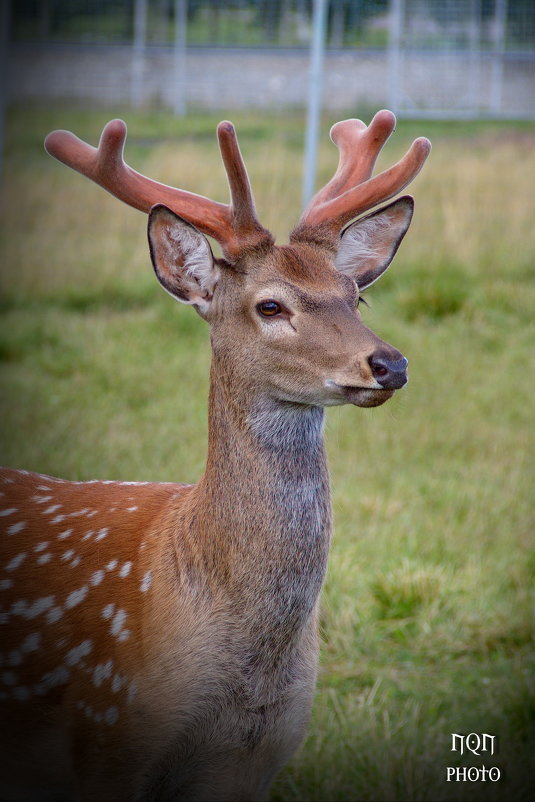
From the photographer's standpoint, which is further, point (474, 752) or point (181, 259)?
point (474, 752)

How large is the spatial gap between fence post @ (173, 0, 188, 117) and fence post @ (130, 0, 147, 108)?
46 cm


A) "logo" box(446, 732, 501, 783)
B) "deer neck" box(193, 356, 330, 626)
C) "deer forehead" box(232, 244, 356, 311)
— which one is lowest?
"logo" box(446, 732, 501, 783)

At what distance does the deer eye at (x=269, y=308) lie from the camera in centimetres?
271

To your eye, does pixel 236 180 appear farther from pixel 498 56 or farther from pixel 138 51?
pixel 138 51

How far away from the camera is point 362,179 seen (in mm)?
3197

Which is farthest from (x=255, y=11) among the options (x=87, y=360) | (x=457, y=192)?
(x=87, y=360)

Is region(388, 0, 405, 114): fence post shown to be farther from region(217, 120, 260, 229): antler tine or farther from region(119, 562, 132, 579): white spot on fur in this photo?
region(119, 562, 132, 579): white spot on fur

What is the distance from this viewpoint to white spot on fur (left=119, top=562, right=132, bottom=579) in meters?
2.88

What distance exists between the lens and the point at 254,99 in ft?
49.5

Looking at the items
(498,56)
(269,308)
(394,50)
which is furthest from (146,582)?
(498,56)

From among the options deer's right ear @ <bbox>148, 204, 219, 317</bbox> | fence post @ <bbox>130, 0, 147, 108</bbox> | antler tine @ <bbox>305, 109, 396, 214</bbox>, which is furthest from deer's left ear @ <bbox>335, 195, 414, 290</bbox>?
fence post @ <bbox>130, 0, 147, 108</bbox>

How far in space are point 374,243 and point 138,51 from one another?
12.8 metres

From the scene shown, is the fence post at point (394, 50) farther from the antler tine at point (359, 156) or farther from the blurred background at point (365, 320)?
the antler tine at point (359, 156)

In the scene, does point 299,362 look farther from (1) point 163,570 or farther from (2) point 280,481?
(1) point 163,570
